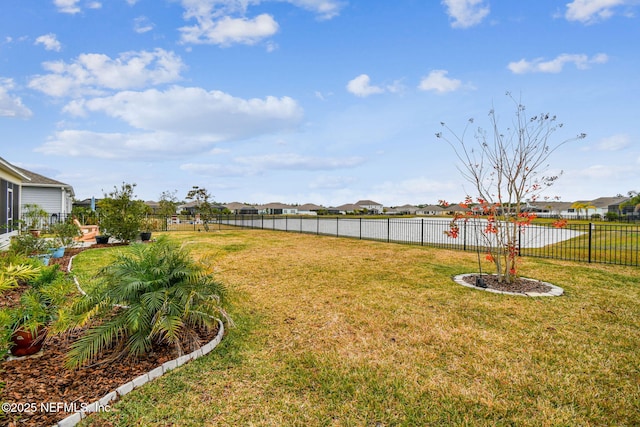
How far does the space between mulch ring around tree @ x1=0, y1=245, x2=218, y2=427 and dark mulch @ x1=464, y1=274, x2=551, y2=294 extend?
5135mm

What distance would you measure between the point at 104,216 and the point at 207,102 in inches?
238

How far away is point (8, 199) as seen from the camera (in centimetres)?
1071


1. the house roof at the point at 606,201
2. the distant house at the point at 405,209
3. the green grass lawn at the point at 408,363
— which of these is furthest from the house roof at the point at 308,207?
the green grass lawn at the point at 408,363

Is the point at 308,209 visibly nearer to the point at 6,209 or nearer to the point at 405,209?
the point at 405,209

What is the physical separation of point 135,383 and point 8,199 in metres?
12.8

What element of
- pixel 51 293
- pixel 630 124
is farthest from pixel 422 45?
pixel 51 293

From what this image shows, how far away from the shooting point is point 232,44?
34.3ft

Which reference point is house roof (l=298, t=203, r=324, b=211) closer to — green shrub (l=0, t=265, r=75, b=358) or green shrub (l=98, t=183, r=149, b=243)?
green shrub (l=98, t=183, r=149, b=243)

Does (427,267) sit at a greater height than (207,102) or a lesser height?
lesser

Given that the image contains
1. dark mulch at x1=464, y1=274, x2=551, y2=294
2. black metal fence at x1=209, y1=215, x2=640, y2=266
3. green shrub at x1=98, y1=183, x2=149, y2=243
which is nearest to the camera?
dark mulch at x1=464, y1=274, x2=551, y2=294

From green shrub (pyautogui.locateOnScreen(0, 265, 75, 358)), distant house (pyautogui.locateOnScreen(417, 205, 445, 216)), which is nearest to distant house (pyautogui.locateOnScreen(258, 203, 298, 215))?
distant house (pyautogui.locateOnScreen(417, 205, 445, 216))

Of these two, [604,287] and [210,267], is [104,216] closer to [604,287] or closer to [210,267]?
[210,267]

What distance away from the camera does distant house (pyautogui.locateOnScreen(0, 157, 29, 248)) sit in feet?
31.7

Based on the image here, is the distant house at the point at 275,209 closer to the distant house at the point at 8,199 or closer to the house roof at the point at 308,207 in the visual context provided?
the house roof at the point at 308,207
